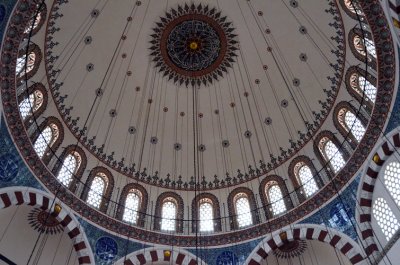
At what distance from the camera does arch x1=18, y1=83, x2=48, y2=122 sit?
1226 centimetres

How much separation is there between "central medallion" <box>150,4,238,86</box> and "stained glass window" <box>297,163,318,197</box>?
4548mm

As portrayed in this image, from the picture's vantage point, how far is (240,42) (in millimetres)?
15195

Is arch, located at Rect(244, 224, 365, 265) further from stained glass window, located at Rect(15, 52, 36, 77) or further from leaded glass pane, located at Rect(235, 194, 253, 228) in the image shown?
stained glass window, located at Rect(15, 52, 36, 77)

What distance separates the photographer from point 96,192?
45.8ft

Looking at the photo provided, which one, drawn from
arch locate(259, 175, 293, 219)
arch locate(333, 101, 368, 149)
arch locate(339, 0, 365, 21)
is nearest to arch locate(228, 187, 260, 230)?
arch locate(259, 175, 293, 219)

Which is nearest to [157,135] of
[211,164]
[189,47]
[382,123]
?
[211,164]

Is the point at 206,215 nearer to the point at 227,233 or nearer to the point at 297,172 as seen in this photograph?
the point at 227,233

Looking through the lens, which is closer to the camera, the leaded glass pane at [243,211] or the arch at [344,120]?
the arch at [344,120]

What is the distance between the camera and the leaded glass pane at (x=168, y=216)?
14.2m

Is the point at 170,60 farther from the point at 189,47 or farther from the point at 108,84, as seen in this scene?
the point at 108,84

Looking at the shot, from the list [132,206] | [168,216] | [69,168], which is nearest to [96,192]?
[69,168]

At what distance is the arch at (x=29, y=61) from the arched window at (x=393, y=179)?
33.7ft

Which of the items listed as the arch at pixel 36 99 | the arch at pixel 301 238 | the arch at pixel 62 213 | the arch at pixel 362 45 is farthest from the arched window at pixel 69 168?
the arch at pixel 362 45

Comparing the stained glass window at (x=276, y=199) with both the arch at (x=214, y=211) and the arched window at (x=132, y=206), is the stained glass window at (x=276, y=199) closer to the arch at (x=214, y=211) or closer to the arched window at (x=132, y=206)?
the arch at (x=214, y=211)
